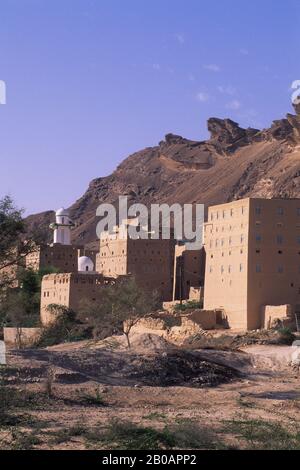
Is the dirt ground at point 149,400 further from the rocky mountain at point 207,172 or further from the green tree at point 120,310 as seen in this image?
the rocky mountain at point 207,172

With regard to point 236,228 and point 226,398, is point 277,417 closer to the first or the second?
point 226,398

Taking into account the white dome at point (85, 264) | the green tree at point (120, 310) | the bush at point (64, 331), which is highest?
the white dome at point (85, 264)

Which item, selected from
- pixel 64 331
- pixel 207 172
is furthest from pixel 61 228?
pixel 207 172

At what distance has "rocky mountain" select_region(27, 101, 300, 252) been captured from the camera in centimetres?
9994

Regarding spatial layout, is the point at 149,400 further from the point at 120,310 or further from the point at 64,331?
the point at 64,331

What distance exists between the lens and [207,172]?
12262 centimetres

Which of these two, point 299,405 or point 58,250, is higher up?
point 58,250

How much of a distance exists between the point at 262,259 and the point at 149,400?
2466cm

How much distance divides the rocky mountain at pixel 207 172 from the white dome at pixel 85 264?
3114 cm

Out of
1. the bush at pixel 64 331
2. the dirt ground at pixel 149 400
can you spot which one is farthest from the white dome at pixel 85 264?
the dirt ground at pixel 149 400

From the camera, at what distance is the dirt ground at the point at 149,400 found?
39.4ft

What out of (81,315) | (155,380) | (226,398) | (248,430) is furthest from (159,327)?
(248,430)

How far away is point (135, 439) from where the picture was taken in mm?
11727
